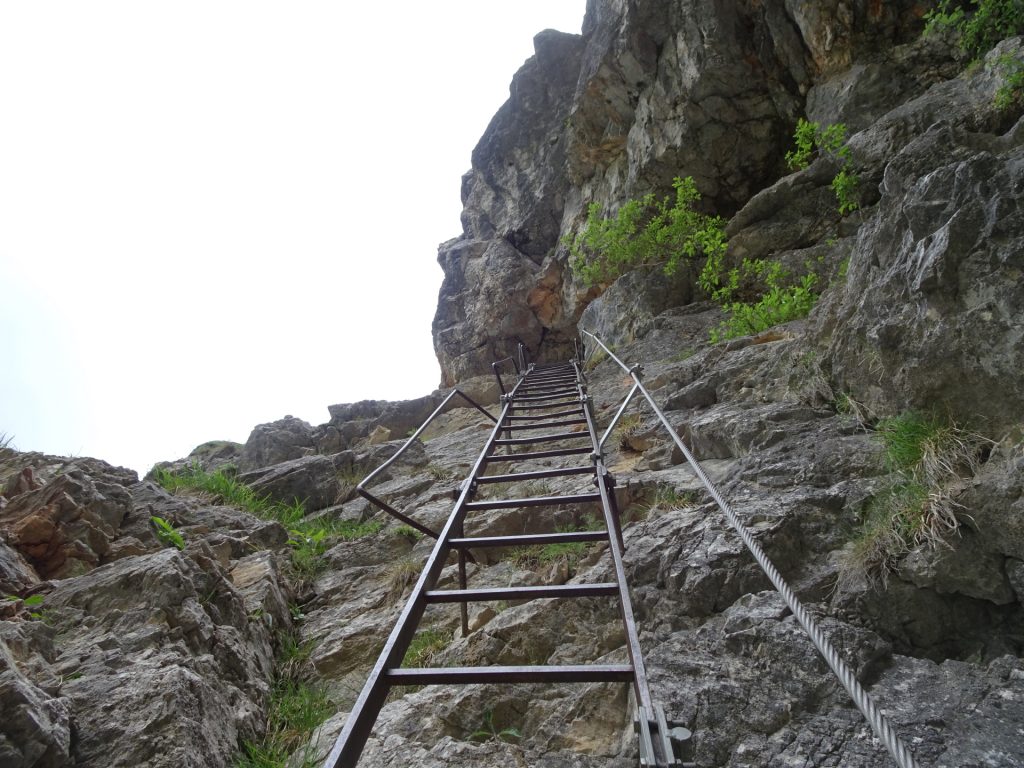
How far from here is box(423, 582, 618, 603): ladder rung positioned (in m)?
2.63

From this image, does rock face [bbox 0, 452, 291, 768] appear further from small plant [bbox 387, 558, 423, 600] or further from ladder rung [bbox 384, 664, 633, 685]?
ladder rung [bbox 384, 664, 633, 685]

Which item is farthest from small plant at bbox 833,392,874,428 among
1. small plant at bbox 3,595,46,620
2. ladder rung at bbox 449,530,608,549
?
small plant at bbox 3,595,46,620

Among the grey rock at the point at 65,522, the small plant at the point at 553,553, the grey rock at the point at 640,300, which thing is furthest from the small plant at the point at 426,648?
the grey rock at the point at 640,300

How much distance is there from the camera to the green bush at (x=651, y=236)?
1113cm

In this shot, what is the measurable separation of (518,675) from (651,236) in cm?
1100

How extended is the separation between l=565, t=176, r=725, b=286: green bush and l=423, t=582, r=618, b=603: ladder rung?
898 centimetres

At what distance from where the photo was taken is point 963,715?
1799 mm

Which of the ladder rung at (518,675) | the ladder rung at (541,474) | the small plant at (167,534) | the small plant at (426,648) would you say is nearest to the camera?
the ladder rung at (518,675)

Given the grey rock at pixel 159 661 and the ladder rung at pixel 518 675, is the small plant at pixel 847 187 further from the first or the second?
the grey rock at pixel 159 661

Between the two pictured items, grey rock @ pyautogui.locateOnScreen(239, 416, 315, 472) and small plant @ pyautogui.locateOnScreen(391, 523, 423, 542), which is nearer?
small plant @ pyautogui.locateOnScreen(391, 523, 423, 542)

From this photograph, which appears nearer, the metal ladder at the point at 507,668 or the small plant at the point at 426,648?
the metal ladder at the point at 507,668

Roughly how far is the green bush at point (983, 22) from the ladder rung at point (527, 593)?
944 centimetres

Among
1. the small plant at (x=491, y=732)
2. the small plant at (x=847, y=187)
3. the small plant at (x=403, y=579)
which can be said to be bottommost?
the small plant at (x=491, y=732)

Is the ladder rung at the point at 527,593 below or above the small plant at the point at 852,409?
below
